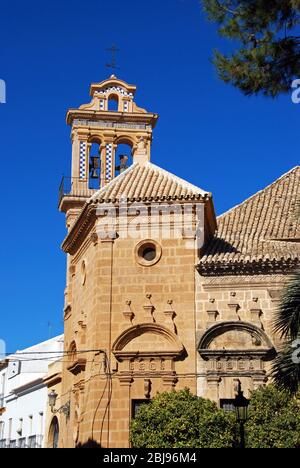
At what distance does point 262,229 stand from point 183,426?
728 centimetres

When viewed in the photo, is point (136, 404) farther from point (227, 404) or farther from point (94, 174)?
point (94, 174)

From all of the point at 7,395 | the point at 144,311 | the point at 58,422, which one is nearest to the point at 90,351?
the point at 144,311

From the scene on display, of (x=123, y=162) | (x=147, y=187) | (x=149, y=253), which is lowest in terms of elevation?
(x=149, y=253)

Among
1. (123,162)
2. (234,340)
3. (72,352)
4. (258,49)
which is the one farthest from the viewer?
(123,162)

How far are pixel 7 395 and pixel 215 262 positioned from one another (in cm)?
2212

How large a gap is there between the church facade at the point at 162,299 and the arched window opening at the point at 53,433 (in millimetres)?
3614

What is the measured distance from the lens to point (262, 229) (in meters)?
23.2

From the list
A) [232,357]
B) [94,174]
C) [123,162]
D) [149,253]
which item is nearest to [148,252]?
[149,253]

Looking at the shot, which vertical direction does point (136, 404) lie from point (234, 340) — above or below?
below

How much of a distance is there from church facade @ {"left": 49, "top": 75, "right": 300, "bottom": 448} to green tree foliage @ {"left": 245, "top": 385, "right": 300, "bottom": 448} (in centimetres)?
120

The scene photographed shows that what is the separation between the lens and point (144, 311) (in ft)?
67.6

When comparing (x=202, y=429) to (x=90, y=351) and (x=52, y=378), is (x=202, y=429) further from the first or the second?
(x=52, y=378)

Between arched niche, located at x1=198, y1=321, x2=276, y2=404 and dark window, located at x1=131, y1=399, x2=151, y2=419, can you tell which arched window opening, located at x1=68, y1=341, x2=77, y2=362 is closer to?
dark window, located at x1=131, y1=399, x2=151, y2=419

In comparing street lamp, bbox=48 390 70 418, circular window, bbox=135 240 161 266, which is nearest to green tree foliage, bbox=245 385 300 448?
circular window, bbox=135 240 161 266
